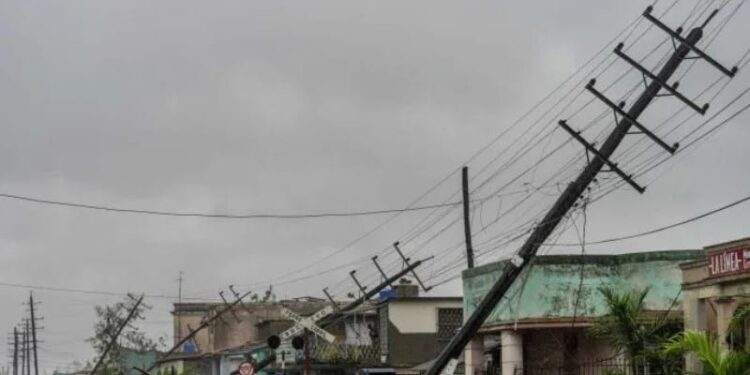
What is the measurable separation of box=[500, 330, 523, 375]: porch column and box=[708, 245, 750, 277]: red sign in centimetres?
1035

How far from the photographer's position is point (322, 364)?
161 feet

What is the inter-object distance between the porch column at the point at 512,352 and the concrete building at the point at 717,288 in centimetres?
898

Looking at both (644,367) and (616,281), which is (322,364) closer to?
(616,281)

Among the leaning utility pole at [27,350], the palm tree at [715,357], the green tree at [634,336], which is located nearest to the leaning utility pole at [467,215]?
the green tree at [634,336]

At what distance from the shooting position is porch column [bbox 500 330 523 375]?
35.7m

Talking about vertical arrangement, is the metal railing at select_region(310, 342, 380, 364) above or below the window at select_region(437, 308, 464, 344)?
below

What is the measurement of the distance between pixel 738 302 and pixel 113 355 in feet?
234


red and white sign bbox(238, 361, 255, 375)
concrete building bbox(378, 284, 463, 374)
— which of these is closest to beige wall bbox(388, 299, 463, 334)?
concrete building bbox(378, 284, 463, 374)

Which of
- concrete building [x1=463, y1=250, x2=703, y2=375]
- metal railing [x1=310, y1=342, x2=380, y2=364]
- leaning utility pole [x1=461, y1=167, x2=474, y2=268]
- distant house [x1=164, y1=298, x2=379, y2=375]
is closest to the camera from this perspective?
concrete building [x1=463, y1=250, x2=703, y2=375]

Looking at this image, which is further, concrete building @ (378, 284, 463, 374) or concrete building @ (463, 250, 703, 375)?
concrete building @ (378, 284, 463, 374)

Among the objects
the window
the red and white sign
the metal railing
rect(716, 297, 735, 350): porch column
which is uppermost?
the window

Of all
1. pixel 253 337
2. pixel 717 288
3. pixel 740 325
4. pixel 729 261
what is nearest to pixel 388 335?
pixel 717 288

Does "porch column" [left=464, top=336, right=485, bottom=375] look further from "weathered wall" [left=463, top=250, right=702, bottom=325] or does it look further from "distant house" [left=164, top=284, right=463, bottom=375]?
"distant house" [left=164, top=284, right=463, bottom=375]

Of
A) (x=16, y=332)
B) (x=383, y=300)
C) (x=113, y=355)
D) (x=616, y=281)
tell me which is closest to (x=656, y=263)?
(x=616, y=281)
